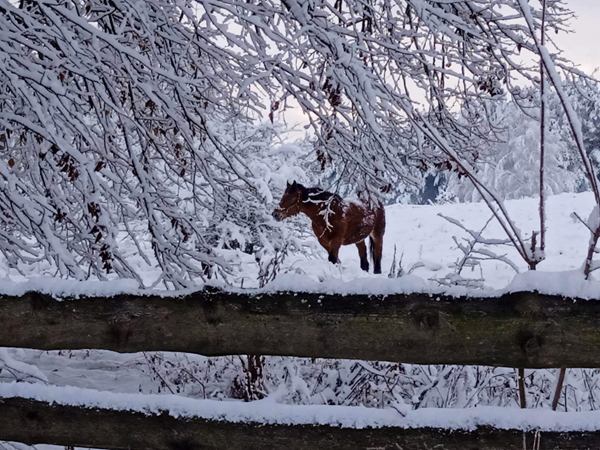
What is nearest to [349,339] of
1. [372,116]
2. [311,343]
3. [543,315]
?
[311,343]

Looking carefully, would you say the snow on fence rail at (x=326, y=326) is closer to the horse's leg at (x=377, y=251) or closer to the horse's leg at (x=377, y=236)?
the horse's leg at (x=377, y=236)

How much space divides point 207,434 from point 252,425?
180 millimetres

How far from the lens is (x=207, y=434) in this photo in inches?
89.4

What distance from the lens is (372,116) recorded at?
3.32 meters

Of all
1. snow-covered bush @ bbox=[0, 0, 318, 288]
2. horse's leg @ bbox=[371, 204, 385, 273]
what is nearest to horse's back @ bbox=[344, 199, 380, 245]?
horse's leg @ bbox=[371, 204, 385, 273]

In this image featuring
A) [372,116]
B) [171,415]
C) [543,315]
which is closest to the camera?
[543,315]

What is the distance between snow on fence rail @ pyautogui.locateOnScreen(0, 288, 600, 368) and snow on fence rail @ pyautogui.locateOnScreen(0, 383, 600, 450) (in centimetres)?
21

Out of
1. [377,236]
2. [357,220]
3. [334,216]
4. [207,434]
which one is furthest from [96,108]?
[377,236]

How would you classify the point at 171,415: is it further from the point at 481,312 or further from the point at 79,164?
the point at 79,164

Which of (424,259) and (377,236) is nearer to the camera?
(377,236)

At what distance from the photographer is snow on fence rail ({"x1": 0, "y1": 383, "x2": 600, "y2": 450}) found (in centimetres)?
213

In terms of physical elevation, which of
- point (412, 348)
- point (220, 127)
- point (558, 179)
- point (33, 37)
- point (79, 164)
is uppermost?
point (558, 179)

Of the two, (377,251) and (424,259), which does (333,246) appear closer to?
(377,251)

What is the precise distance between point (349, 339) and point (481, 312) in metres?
0.48
